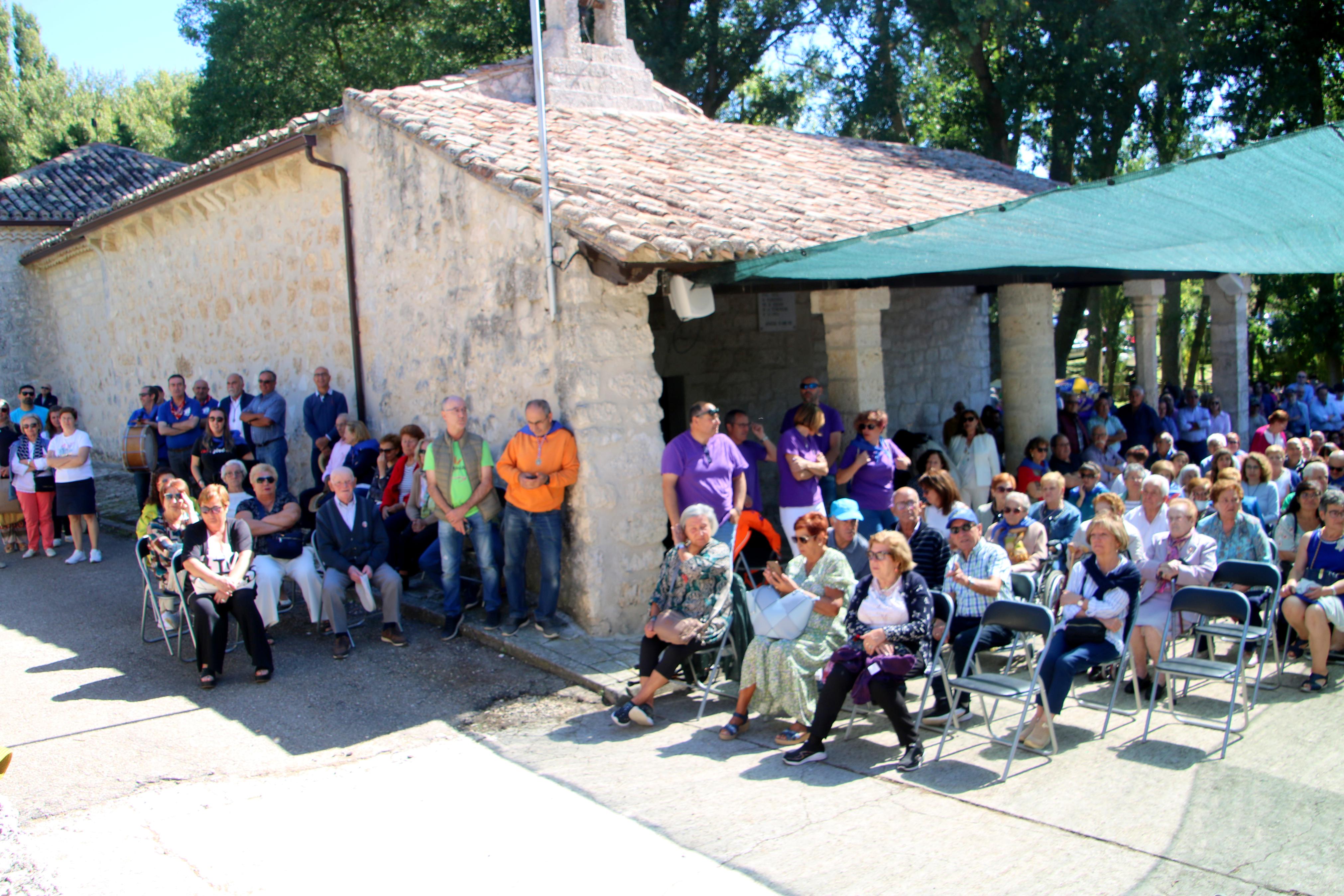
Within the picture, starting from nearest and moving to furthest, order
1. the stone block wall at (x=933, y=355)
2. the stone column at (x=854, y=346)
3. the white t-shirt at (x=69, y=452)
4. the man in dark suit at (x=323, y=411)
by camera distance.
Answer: the stone column at (x=854, y=346) < the man in dark suit at (x=323, y=411) < the white t-shirt at (x=69, y=452) < the stone block wall at (x=933, y=355)

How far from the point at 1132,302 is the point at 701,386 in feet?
19.9

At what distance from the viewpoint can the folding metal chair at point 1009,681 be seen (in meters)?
4.85

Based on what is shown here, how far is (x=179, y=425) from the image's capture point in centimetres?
1026

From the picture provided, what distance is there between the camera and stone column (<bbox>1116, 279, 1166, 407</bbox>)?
1277cm

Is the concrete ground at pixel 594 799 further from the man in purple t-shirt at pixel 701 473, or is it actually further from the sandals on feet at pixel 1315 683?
A: the man in purple t-shirt at pixel 701 473

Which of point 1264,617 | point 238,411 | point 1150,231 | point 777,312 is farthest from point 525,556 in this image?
point 777,312

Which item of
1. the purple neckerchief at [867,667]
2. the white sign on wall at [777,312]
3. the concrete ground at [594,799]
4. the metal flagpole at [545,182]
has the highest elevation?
the metal flagpole at [545,182]

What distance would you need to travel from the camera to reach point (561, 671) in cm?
653

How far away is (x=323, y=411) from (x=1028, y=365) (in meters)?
7.09

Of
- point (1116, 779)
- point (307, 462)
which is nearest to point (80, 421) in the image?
point (307, 462)

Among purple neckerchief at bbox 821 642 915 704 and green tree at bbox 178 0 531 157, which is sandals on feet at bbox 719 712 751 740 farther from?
green tree at bbox 178 0 531 157

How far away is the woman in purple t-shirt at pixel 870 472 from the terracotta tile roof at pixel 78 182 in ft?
45.8

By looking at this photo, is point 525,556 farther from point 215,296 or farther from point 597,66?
point 215,296

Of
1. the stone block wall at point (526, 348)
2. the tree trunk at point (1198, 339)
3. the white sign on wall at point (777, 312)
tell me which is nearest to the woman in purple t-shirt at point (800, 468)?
the stone block wall at point (526, 348)
